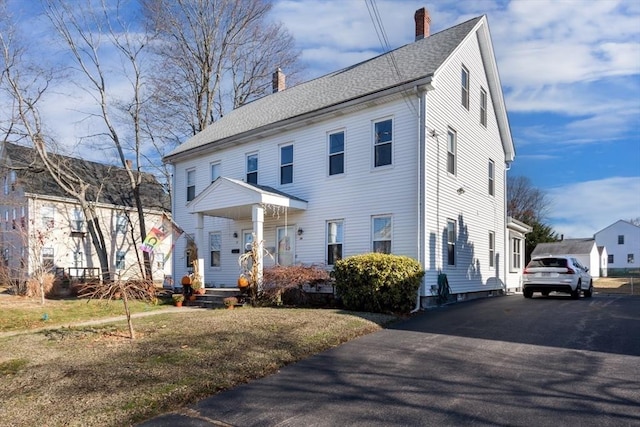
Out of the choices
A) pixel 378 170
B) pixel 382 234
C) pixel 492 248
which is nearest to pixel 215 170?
pixel 378 170

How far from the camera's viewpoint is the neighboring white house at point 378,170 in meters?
13.0

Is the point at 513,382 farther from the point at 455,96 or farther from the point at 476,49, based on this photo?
the point at 476,49

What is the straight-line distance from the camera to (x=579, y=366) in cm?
617

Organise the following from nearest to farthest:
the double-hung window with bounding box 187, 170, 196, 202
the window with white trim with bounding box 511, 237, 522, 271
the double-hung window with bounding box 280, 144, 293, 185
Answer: the double-hung window with bounding box 280, 144, 293, 185 → the double-hung window with bounding box 187, 170, 196, 202 → the window with white trim with bounding box 511, 237, 522, 271

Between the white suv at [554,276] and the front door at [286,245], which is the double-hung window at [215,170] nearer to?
the front door at [286,245]

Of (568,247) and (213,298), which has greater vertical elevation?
(568,247)

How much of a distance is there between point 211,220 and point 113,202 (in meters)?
13.0

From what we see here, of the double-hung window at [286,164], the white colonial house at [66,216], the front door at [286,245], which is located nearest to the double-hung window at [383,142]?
the double-hung window at [286,164]

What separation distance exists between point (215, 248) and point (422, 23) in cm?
1193

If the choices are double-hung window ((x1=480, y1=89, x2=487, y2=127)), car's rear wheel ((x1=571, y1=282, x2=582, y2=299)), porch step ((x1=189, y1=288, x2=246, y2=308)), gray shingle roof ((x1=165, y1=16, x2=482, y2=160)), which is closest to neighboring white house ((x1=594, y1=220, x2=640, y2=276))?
car's rear wheel ((x1=571, y1=282, x2=582, y2=299))

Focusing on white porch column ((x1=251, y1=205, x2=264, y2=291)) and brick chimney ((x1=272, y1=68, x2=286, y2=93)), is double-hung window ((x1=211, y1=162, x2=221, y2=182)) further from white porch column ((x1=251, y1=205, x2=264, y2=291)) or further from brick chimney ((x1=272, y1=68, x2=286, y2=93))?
brick chimney ((x1=272, y1=68, x2=286, y2=93))

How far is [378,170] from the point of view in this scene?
13.5 meters

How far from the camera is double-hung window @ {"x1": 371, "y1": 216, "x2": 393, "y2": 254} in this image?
13273mm

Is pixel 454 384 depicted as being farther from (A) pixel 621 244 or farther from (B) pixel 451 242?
(A) pixel 621 244
